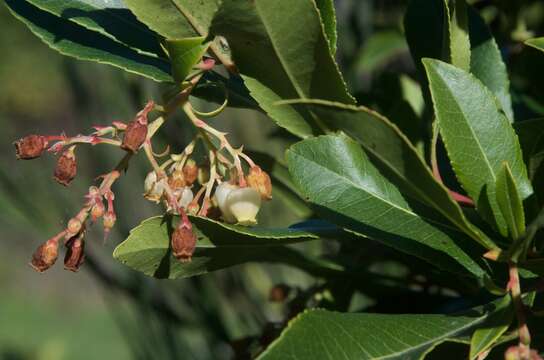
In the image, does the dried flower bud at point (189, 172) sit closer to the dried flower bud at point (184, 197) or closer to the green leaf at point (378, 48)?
the dried flower bud at point (184, 197)

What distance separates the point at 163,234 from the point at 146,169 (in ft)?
2.44

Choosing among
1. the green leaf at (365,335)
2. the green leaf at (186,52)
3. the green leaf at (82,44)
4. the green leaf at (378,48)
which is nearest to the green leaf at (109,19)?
the green leaf at (82,44)

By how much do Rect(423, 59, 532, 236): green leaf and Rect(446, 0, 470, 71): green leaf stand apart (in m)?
0.09

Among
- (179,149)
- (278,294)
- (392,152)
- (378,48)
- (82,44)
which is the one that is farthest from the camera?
(378,48)

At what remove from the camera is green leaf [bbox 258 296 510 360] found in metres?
0.71

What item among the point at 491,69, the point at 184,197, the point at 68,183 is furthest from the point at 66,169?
the point at 491,69

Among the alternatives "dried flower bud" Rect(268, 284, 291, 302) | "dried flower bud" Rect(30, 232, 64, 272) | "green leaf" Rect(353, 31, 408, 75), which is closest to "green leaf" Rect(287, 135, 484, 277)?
"dried flower bud" Rect(30, 232, 64, 272)

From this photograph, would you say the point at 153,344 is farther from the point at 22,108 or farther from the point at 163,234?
the point at 22,108

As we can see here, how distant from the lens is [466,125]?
2.54 ft

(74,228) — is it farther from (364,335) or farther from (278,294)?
(278,294)

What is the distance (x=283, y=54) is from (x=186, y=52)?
0.30 feet

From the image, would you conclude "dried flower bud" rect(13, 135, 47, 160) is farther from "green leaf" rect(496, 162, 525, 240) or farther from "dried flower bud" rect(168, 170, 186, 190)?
"green leaf" rect(496, 162, 525, 240)

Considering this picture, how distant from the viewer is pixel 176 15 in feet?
2.65

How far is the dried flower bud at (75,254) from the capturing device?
0.83 meters
